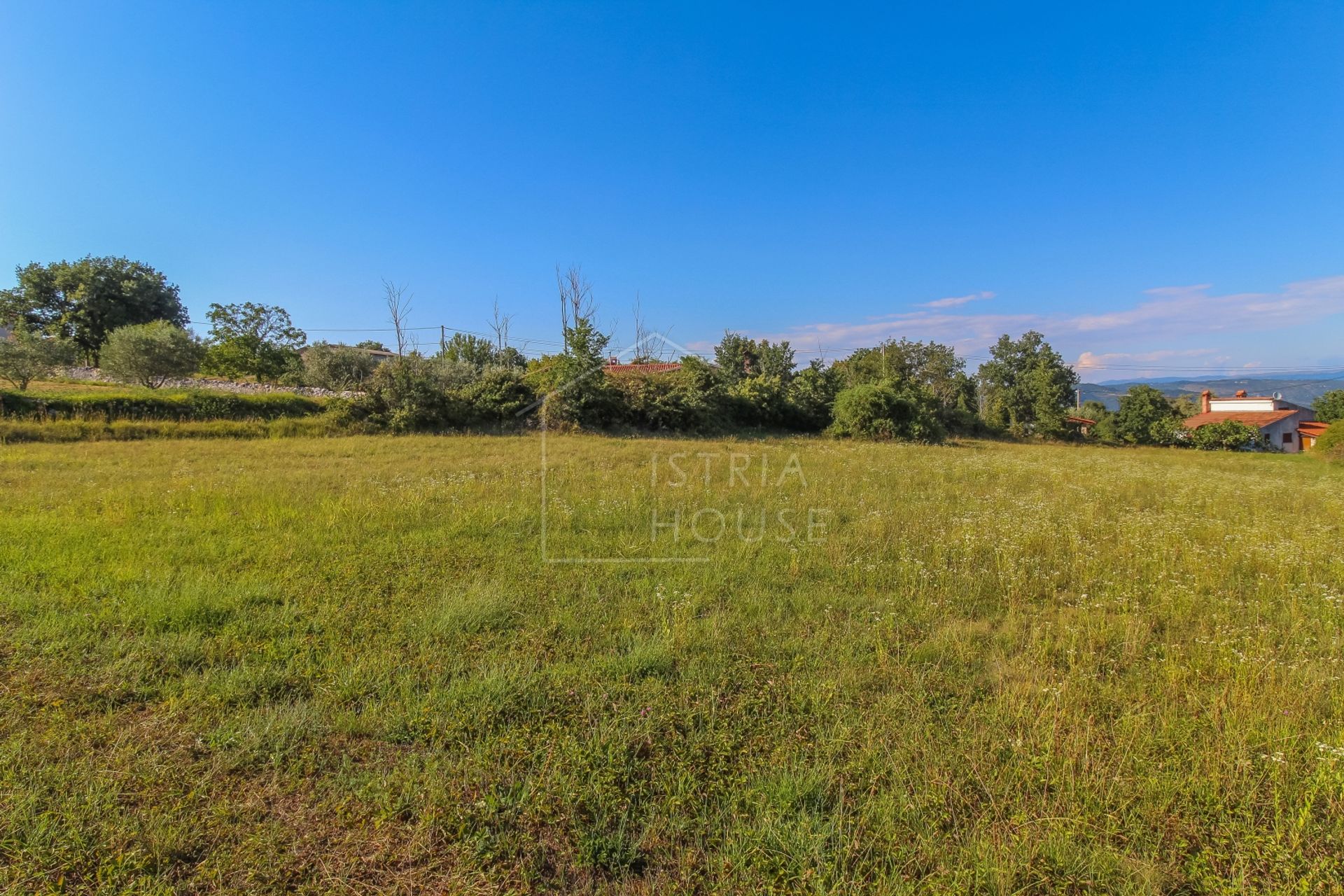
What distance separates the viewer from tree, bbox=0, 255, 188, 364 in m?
27.7

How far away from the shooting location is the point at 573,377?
20.0 metres

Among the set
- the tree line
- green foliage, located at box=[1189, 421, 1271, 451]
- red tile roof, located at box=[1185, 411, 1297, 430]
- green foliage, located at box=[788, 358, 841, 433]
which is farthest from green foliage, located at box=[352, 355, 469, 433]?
red tile roof, located at box=[1185, 411, 1297, 430]

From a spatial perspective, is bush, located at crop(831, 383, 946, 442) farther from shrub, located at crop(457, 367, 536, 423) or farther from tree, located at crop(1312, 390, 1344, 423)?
tree, located at crop(1312, 390, 1344, 423)

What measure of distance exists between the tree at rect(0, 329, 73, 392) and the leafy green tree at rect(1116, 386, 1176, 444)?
51.5 metres

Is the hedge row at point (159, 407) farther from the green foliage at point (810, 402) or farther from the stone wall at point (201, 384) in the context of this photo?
the green foliage at point (810, 402)

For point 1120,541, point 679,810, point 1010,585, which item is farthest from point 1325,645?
point 679,810

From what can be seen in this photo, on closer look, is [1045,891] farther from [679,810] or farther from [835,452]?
[835,452]

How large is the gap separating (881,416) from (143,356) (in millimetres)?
30292

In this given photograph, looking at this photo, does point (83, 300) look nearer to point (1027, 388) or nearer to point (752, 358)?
point (752, 358)

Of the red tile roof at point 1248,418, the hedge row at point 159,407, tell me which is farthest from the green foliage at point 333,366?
the red tile roof at point 1248,418

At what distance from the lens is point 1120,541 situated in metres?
5.53

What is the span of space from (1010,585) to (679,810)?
142 inches

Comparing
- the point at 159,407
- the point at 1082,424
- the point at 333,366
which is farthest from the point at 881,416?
the point at 333,366

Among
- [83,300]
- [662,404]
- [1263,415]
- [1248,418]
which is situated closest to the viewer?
[662,404]
